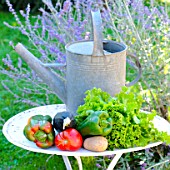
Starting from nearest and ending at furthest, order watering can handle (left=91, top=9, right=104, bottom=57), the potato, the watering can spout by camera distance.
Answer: the potato
watering can handle (left=91, top=9, right=104, bottom=57)
the watering can spout

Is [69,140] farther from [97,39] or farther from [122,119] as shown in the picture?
[97,39]

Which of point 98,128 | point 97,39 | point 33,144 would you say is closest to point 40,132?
point 33,144

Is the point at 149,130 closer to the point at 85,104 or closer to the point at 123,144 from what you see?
the point at 123,144

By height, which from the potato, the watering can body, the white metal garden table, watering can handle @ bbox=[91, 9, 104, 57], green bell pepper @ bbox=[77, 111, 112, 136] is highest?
watering can handle @ bbox=[91, 9, 104, 57]

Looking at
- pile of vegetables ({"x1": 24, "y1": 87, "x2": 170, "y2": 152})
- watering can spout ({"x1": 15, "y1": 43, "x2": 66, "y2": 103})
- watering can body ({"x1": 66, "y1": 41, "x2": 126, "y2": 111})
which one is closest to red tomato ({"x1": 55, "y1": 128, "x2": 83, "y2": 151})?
pile of vegetables ({"x1": 24, "y1": 87, "x2": 170, "y2": 152})

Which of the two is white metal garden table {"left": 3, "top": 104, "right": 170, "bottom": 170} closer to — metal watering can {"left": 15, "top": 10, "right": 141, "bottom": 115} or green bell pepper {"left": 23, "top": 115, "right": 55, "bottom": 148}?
green bell pepper {"left": 23, "top": 115, "right": 55, "bottom": 148}

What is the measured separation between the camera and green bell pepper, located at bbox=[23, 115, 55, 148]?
5.74 ft

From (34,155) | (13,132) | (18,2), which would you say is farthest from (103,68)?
(18,2)

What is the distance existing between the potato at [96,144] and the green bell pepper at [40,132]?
0.14 metres

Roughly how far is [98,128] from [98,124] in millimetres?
15

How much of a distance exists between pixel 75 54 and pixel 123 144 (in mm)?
432

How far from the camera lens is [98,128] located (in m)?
1.73

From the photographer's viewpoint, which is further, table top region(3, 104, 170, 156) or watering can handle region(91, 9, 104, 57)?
watering can handle region(91, 9, 104, 57)

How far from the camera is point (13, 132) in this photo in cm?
191
